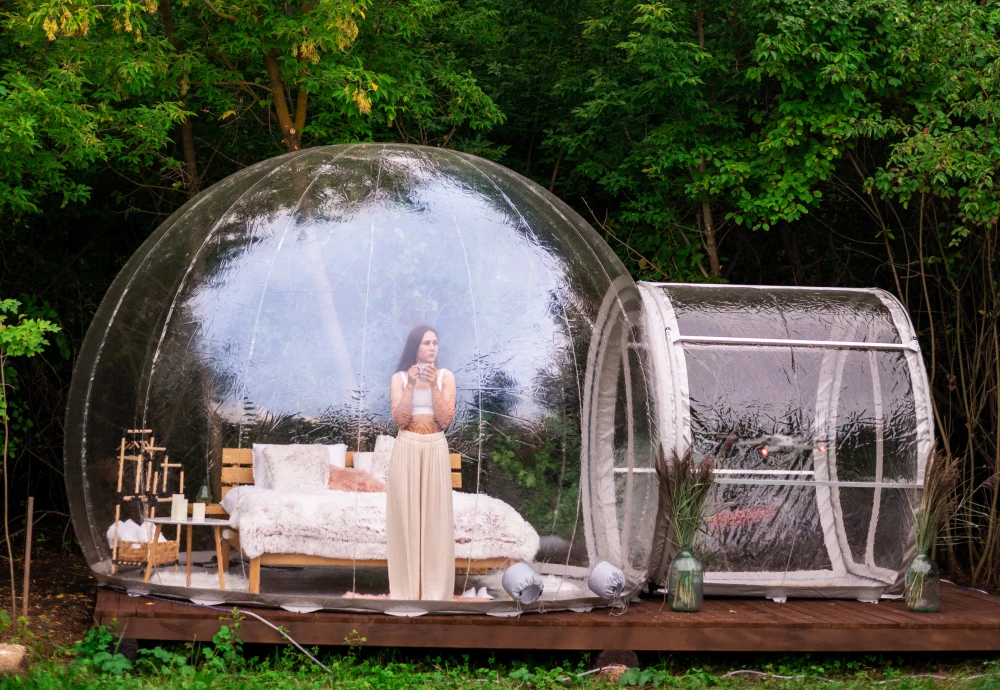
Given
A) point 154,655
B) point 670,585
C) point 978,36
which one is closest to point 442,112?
→ point 978,36

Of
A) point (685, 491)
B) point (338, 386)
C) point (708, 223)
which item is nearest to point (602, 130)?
point (708, 223)

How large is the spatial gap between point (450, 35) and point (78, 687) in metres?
6.77

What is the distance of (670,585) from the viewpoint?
260 inches

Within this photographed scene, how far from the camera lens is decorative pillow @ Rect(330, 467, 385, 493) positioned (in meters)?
5.77

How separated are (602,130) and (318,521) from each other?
5331mm

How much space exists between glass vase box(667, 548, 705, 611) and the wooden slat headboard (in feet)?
5.03

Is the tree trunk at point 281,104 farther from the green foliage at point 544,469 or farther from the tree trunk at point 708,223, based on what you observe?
the green foliage at point 544,469

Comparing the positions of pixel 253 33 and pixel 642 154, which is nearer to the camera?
pixel 253 33

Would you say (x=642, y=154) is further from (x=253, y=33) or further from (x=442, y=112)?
(x=253, y=33)

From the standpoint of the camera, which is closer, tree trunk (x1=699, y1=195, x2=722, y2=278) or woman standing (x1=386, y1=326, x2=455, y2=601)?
woman standing (x1=386, y1=326, x2=455, y2=601)

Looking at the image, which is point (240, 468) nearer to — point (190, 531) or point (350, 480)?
point (190, 531)

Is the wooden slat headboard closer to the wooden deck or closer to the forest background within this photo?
the wooden deck

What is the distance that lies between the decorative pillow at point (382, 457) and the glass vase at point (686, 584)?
74.5 inches

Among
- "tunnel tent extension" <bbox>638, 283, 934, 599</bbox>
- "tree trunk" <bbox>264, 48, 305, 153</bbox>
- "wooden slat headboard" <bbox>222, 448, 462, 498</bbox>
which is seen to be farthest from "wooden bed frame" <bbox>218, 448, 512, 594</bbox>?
"tree trunk" <bbox>264, 48, 305, 153</bbox>
